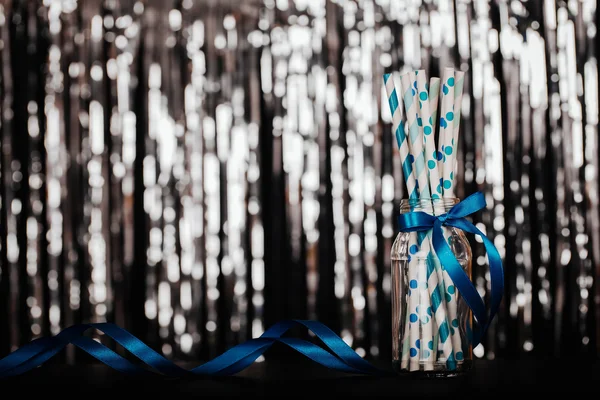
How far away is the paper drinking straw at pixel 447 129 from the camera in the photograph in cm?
58

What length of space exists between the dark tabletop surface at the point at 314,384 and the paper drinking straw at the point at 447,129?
0.16 meters

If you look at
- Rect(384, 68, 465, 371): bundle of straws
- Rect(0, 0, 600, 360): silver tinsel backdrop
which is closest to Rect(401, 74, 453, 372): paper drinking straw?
Rect(384, 68, 465, 371): bundle of straws

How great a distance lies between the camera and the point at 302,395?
52cm

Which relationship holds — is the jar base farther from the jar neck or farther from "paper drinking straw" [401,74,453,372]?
the jar neck

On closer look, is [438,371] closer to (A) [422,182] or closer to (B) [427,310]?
(B) [427,310]

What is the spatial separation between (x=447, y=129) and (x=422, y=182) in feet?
0.17

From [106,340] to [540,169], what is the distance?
2.39 feet

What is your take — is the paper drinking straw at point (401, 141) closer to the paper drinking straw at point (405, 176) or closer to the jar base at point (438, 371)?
the paper drinking straw at point (405, 176)

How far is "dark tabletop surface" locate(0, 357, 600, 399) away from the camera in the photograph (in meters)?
0.52

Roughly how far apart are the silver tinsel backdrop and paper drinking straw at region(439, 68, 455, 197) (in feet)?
1.69

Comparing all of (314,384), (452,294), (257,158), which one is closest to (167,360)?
(314,384)

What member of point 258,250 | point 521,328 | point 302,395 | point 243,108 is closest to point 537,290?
point 521,328

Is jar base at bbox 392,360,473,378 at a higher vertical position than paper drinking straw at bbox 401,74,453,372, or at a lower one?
lower

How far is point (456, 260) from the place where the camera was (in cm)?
54
